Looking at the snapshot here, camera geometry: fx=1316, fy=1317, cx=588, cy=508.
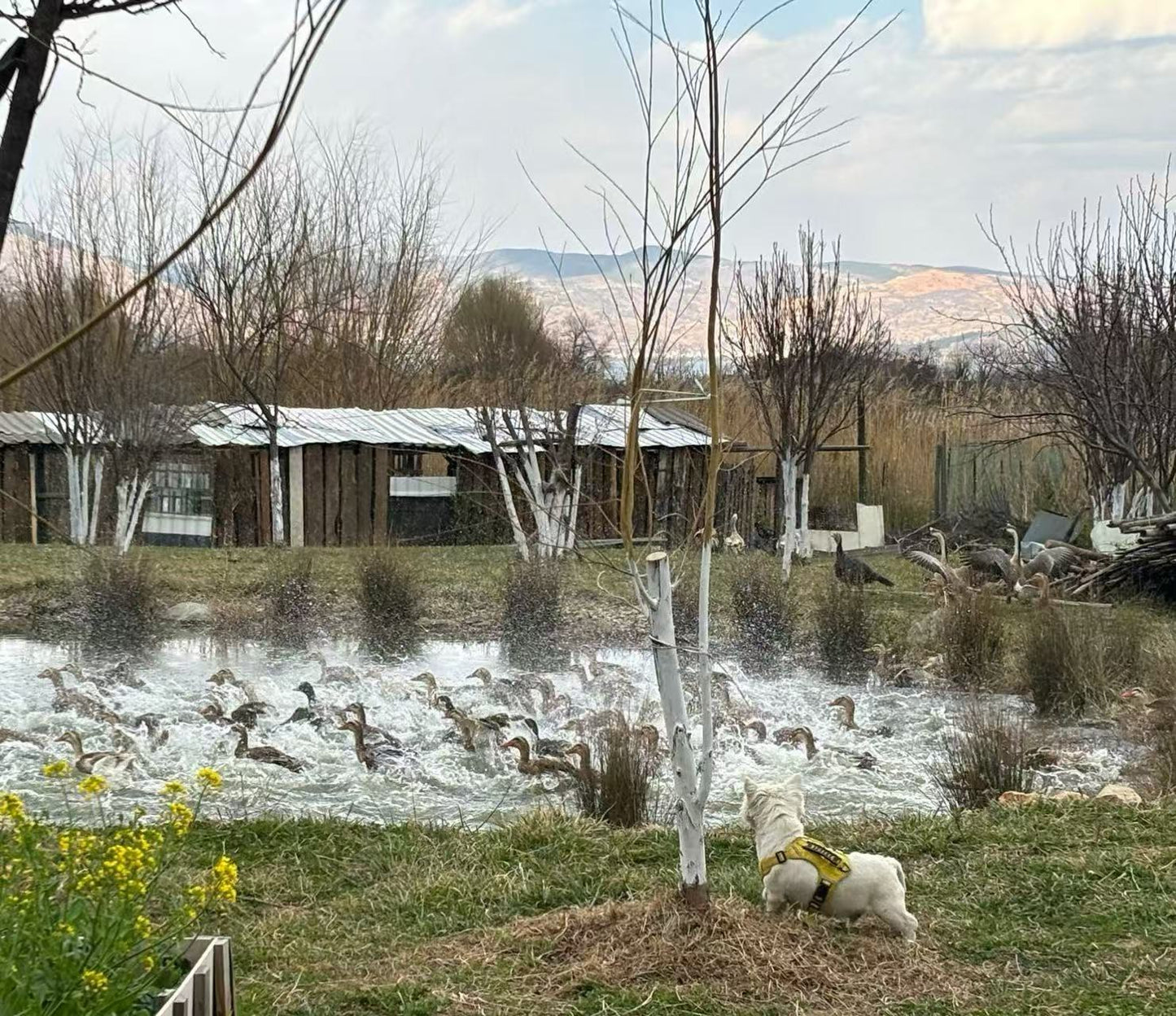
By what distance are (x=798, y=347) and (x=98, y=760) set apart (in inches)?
478

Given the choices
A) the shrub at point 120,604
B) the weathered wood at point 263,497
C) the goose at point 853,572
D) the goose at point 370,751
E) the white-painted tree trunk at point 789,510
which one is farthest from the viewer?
the weathered wood at point 263,497

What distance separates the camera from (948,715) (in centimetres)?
925

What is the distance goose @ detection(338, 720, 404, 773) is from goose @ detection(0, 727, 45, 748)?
5.63 feet

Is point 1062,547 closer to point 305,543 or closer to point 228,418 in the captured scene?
point 305,543

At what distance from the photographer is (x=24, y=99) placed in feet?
7.02

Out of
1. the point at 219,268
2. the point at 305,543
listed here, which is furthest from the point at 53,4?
the point at 219,268

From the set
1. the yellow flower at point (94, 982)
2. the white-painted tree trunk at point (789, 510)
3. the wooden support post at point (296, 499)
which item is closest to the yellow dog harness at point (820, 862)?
the yellow flower at point (94, 982)

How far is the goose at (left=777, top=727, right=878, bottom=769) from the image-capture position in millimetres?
7746

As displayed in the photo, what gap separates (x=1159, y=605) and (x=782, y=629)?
4.73m

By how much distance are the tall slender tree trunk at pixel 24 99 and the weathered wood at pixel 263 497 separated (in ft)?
64.7

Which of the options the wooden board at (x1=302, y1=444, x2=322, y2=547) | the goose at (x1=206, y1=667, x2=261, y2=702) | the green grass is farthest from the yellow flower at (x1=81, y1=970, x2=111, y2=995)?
the wooden board at (x1=302, y1=444, x2=322, y2=547)

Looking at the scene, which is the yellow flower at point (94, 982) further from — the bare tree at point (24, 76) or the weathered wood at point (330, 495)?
the weathered wood at point (330, 495)

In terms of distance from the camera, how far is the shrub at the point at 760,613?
11.7 m

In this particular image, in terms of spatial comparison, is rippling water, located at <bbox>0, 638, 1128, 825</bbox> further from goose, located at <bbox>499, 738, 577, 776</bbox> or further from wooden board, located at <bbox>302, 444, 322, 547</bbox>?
wooden board, located at <bbox>302, 444, 322, 547</bbox>
